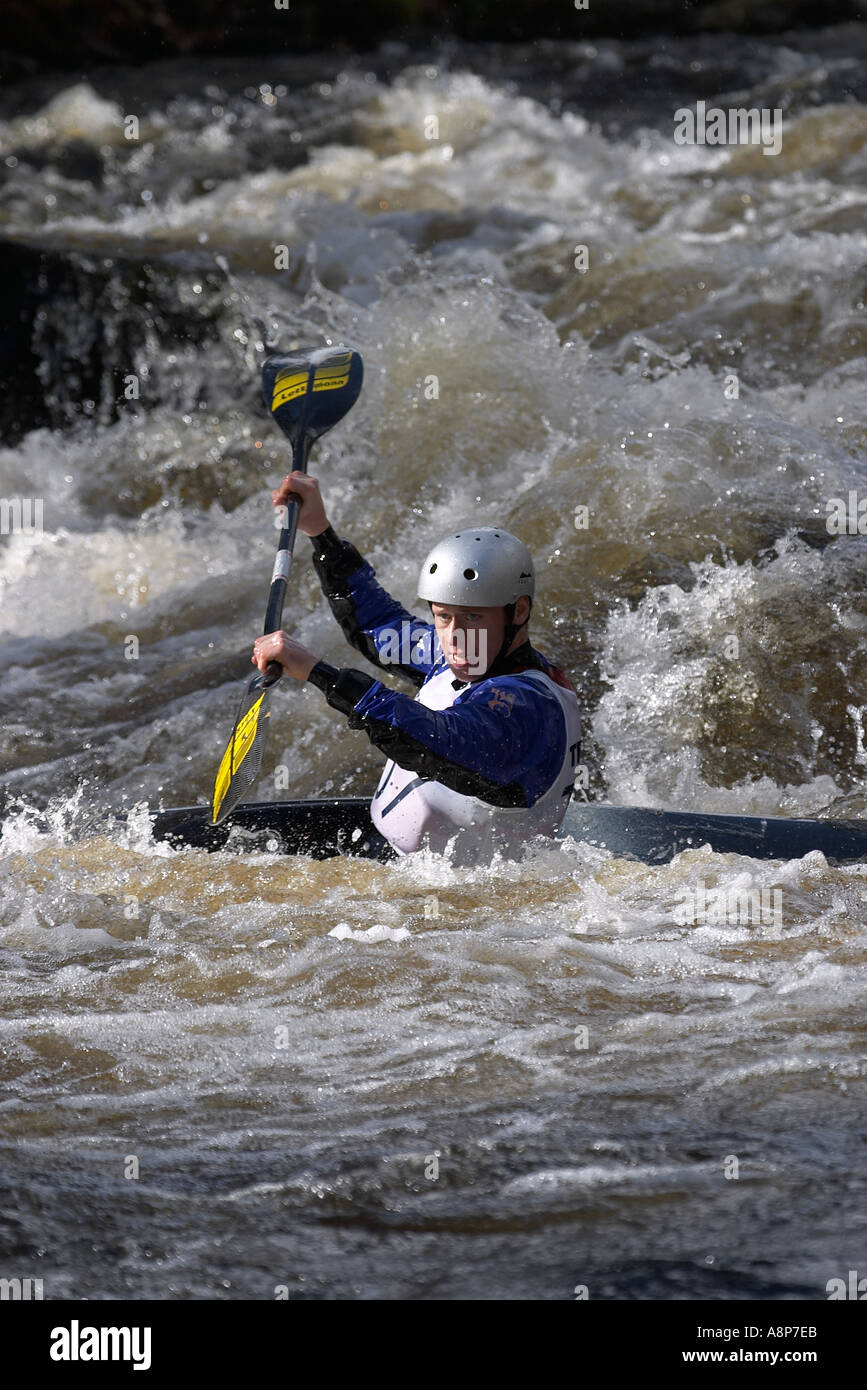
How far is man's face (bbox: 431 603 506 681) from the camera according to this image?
331 centimetres

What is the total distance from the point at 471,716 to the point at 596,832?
947 mm

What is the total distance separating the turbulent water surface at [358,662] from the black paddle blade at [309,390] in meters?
1.24

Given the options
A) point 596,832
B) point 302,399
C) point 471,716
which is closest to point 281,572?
point 471,716

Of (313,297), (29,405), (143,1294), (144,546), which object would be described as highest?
(313,297)

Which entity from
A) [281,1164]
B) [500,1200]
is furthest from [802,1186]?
[281,1164]

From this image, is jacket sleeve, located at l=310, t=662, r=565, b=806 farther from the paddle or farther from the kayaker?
the paddle

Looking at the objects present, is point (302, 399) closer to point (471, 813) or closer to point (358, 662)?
point (358, 662)

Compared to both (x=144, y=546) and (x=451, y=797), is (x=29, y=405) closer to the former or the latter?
(x=144, y=546)

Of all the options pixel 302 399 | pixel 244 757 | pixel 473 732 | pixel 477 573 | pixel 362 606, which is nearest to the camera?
pixel 473 732

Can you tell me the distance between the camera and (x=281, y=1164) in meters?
2.45

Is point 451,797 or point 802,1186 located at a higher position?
point 451,797

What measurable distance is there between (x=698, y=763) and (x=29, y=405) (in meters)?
4.65

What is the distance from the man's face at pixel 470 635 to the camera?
3.31 metres

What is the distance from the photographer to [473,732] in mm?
3059
